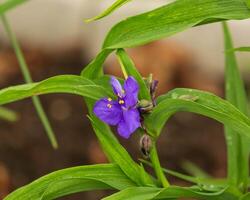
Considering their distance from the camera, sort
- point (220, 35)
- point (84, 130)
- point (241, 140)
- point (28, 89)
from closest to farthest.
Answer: point (28, 89), point (241, 140), point (84, 130), point (220, 35)

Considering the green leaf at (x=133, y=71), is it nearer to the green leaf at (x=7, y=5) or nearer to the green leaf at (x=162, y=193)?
the green leaf at (x=162, y=193)

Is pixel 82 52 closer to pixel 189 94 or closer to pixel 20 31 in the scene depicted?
pixel 20 31

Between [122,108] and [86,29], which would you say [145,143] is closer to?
[122,108]

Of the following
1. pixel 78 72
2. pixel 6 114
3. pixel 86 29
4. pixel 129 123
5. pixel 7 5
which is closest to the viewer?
pixel 129 123

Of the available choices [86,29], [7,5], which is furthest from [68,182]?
[86,29]

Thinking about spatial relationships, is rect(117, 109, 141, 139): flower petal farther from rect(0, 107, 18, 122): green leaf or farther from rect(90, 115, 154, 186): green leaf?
rect(0, 107, 18, 122): green leaf

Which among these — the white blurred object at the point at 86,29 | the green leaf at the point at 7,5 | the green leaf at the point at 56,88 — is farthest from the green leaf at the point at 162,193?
the white blurred object at the point at 86,29

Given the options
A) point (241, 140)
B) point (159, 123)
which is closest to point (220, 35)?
point (241, 140)
